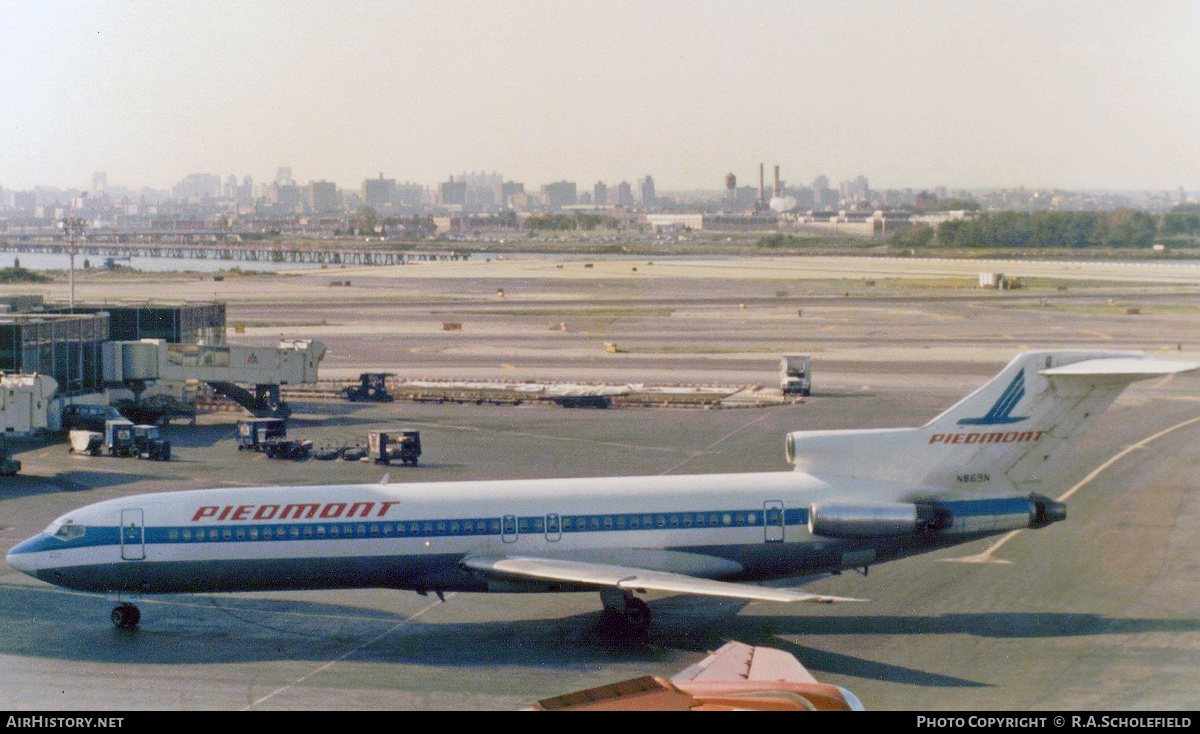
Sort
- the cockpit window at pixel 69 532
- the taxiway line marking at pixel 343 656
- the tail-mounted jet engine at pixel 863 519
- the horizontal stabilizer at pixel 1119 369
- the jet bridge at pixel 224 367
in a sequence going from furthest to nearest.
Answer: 1. the jet bridge at pixel 224 367
2. the cockpit window at pixel 69 532
3. the tail-mounted jet engine at pixel 863 519
4. the horizontal stabilizer at pixel 1119 369
5. the taxiway line marking at pixel 343 656

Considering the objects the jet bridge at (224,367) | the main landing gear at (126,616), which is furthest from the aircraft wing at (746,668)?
the jet bridge at (224,367)

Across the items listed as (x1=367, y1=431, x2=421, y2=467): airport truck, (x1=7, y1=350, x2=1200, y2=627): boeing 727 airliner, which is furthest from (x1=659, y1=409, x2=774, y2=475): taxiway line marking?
(x1=7, y1=350, x2=1200, y2=627): boeing 727 airliner

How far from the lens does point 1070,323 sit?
111m

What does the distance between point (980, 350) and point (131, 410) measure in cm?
5861

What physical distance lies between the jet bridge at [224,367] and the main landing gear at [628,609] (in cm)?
4067

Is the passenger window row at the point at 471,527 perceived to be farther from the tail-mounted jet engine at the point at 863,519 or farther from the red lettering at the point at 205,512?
the tail-mounted jet engine at the point at 863,519

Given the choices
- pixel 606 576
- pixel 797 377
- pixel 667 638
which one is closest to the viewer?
pixel 606 576

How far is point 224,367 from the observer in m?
66.5

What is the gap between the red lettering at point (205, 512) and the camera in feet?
95.7

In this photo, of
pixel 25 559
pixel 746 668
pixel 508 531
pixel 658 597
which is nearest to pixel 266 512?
pixel 508 531

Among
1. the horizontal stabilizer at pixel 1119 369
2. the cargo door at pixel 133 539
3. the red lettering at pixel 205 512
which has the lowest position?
the cargo door at pixel 133 539

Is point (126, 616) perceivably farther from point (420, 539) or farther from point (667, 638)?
point (667, 638)

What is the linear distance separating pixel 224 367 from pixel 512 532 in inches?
1637

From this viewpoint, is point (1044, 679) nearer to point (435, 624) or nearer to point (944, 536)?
point (944, 536)
